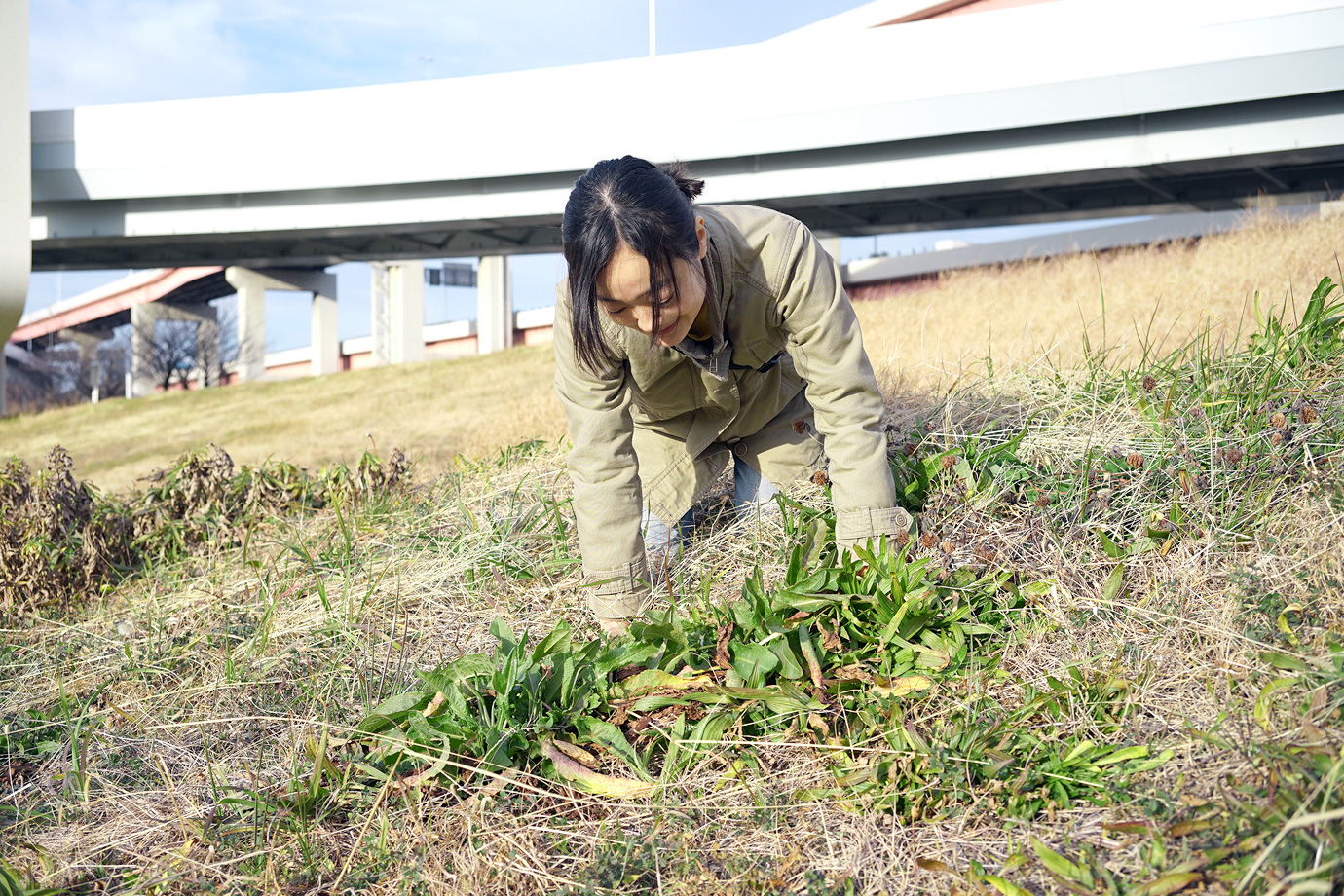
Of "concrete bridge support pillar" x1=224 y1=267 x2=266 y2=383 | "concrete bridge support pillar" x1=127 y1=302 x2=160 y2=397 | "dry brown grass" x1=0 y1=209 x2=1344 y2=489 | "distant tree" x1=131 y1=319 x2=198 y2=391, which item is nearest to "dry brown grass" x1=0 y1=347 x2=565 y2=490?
"dry brown grass" x1=0 y1=209 x2=1344 y2=489

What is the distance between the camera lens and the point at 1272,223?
7895 millimetres

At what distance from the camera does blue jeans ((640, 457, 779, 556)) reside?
3.09 meters

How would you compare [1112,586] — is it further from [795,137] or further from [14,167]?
[795,137]

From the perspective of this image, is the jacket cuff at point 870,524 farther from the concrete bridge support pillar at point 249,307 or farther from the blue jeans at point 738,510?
the concrete bridge support pillar at point 249,307

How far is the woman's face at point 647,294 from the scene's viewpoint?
2.07 m

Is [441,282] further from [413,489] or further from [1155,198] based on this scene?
[413,489]

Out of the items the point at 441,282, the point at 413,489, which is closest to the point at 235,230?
the point at 413,489

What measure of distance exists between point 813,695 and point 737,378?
113 centimetres

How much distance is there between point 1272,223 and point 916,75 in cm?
596

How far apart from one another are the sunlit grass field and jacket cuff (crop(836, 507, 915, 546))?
0.18ft

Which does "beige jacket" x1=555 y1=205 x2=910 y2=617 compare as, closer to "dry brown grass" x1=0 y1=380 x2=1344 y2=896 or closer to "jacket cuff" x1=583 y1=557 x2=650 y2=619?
"jacket cuff" x1=583 y1=557 x2=650 y2=619

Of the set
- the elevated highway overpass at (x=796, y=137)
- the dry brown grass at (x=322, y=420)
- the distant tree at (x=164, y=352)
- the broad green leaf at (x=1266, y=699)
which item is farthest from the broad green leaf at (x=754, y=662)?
the distant tree at (x=164, y=352)

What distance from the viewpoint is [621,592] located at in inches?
102

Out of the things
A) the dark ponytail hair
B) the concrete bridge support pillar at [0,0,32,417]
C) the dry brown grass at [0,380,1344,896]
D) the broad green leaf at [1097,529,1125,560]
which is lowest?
the dry brown grass at [0,380,1344,896]
